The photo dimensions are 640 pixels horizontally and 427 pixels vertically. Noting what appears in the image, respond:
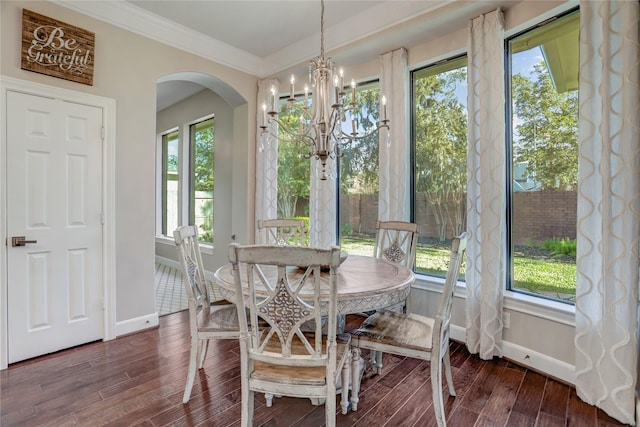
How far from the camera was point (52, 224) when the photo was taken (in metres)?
2.62

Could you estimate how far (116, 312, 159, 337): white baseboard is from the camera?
3.00 meters

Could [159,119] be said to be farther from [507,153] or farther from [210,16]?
[507,153]

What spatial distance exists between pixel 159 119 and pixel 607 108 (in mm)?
6789

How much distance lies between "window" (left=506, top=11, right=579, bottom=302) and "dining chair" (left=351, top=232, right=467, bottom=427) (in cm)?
113

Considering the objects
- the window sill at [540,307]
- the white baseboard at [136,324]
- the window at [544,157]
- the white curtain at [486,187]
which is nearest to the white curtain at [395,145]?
the white curtain at [486,187]

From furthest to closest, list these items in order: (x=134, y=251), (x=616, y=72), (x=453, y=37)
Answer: (x=134, y=251)
(x=453, y=37)
(x=616, y=72)

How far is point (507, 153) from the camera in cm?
265

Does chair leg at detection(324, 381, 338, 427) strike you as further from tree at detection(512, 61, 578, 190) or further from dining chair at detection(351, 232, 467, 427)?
tree at detection(512, 61, 578, 190)

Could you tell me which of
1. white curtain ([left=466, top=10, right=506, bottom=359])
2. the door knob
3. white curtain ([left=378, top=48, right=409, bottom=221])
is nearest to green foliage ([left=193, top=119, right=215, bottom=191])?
the door knob

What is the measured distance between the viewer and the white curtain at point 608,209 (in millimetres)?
1818

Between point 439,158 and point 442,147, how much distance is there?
11 centimetres

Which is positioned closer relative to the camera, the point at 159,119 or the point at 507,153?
the point at 507,153

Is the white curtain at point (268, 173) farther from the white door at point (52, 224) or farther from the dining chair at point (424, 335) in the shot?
the dining chair at point (424, 335)

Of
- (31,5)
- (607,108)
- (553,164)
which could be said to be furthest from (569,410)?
(31,5)
